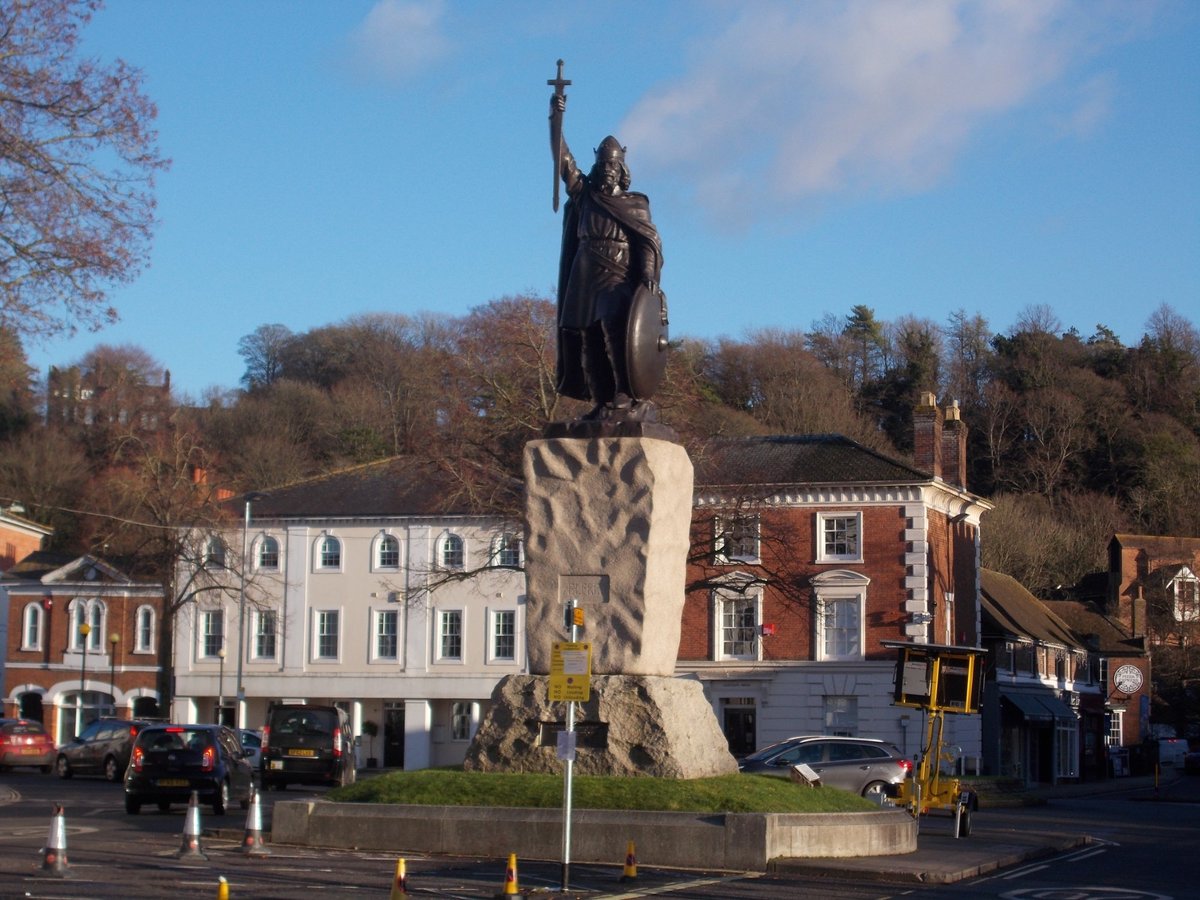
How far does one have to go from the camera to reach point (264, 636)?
57000 mm

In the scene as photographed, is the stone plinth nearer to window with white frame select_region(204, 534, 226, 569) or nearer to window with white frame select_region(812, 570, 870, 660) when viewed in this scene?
window with white frame select_region(812, 570, 870, 660)

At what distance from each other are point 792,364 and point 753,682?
39398mm

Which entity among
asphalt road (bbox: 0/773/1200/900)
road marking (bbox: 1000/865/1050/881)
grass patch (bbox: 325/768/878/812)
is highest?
grass patch (bbox: 325/768/878/812)

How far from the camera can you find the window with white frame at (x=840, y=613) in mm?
49938

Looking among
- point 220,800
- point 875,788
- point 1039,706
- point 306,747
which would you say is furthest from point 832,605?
point 220,800

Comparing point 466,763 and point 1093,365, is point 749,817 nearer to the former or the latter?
point 466,763

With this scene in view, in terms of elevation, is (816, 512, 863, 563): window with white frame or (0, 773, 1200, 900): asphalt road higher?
(816, 512, 863, 563): window with white frame

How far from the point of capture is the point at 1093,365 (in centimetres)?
9006

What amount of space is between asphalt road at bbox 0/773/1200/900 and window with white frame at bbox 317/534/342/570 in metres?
32.8

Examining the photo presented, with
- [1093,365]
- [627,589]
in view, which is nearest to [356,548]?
[627,589]

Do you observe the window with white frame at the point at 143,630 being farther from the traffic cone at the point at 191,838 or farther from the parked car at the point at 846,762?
the traffic cone at the point at 191,838

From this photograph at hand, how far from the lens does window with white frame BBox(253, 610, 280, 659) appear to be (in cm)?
5681

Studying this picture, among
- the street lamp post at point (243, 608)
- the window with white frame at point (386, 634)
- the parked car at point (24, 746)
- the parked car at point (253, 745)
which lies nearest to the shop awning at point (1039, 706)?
the window with white frame at point (386, 634)

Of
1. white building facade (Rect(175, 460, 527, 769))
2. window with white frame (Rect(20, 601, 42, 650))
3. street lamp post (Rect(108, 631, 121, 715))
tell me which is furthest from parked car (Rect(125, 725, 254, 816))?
window with white frame (Rect(20, 601, 42, 650))
